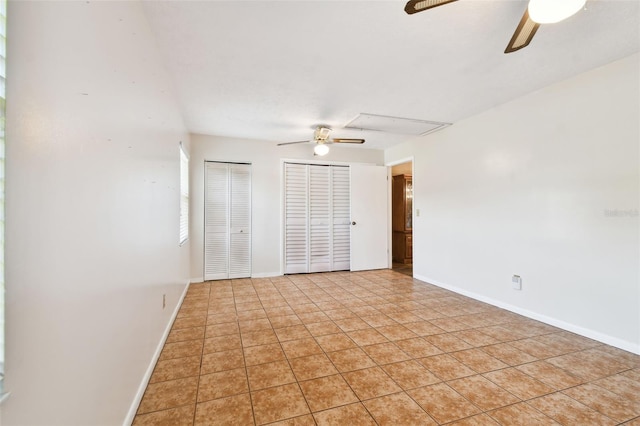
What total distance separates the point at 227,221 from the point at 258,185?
820 millimetres

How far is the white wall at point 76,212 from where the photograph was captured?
0.70 metres

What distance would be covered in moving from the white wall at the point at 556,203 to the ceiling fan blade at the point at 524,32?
Answer: 1476 millimetres

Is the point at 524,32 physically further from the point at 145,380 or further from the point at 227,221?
the point at 227,221

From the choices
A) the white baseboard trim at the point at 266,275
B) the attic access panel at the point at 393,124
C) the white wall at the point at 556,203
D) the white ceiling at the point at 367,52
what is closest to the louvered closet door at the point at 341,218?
the white baseboard trim at the point at 266,275

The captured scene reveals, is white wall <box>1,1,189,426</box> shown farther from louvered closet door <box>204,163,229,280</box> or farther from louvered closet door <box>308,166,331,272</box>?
louvered closet door <box>308,166,331,272</box>

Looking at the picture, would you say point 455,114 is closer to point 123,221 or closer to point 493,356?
point 493,356

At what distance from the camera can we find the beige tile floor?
163 centimetres

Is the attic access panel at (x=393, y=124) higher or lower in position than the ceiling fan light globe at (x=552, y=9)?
higher

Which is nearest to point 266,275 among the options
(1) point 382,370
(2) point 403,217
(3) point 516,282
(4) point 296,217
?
(4) point 296,217

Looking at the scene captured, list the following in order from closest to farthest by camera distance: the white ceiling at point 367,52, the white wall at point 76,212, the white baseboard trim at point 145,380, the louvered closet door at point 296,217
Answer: the white wall at point 76,212 < the white baseboard trim at point 145,380 < the white ceiling at point 367,52 < the louvered closet door at point 296,217

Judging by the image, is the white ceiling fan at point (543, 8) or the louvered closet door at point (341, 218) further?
the louvered closet door at point (341, 218)

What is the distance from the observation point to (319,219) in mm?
5312

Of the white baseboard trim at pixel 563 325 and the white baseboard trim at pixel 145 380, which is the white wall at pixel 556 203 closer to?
the white baseboard trim at pixel 563 325

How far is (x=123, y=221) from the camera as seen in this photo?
1.45 metres
